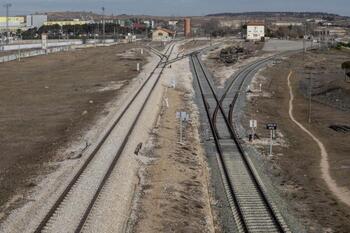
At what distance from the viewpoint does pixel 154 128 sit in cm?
3641

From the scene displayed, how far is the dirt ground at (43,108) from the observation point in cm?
2745

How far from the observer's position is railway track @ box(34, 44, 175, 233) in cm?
1875

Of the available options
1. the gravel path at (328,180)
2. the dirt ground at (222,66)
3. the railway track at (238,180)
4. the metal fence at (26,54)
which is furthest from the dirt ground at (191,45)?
the gravel path at (328,180)

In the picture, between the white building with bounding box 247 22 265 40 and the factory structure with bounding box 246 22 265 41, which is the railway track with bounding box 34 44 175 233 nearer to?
the factory structure with bounding box 246 22 265 41

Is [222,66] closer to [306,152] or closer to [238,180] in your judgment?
[306,152]

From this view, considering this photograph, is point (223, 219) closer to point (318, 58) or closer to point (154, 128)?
point (154, 128)

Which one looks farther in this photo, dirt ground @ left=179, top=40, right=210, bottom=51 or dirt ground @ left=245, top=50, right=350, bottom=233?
dirt ground @ left=179, top=40, right=210, bottom=51

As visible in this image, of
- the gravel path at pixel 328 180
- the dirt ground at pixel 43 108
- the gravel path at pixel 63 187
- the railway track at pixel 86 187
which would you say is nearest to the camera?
the railway track at pixel 86 187

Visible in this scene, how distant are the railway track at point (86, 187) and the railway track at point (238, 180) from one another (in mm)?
4789

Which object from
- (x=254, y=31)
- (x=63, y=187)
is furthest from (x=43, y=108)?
(x=254, y=31)

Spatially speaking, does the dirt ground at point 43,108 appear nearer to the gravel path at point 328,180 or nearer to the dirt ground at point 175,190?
the dirt ground at point 175,190

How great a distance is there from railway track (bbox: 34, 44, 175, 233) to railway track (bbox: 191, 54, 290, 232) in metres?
4.79

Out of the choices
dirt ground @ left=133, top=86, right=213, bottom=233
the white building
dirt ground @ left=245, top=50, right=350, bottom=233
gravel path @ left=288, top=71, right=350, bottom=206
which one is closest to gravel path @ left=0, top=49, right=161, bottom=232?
dirt ground @ left=133, top=86, right=213, bottom=233

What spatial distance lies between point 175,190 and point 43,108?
26307 millimetres
